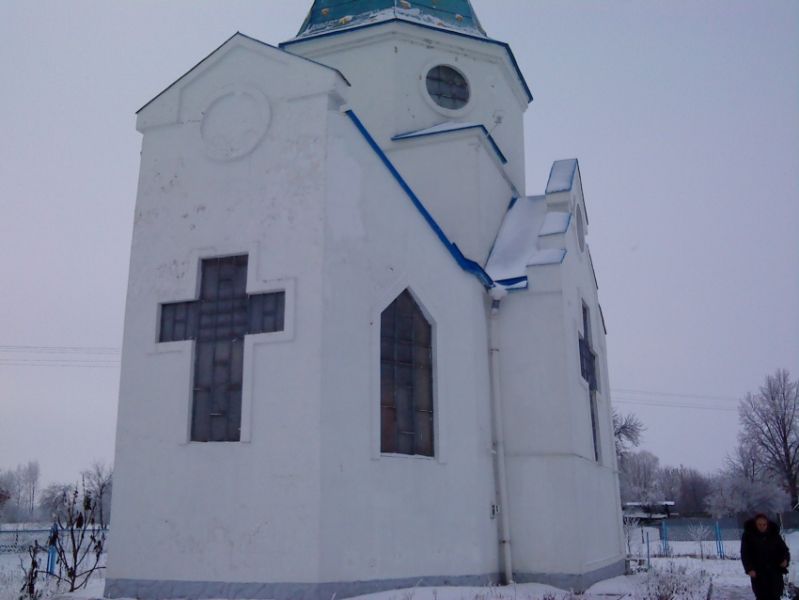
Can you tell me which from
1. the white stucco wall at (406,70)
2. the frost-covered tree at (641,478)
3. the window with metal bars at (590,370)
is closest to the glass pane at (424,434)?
the window with metal bars at (590,370)

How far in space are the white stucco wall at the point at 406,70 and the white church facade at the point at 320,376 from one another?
3.66m

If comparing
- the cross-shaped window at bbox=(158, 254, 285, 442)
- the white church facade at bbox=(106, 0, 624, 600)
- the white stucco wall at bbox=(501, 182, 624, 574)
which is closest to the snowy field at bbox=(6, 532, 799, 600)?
the white church facade at bbox=(106, 0, 624, 600)

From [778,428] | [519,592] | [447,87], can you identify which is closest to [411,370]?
[519,592]

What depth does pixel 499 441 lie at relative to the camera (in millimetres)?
11711

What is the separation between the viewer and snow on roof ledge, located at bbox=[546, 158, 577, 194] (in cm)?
1427

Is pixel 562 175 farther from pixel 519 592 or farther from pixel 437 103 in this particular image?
pixel 519 592

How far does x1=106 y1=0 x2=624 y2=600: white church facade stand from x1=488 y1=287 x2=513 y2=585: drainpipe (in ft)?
0.13

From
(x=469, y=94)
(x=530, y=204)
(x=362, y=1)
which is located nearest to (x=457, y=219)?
(x=530, y=204)

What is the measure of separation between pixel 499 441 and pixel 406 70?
7.86m

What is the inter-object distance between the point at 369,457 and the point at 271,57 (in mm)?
5626

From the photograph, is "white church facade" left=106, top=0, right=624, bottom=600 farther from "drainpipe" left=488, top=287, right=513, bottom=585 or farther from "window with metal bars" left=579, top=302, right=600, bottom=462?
"window with metal bars" left=579, top=302, right=600, bottom=462

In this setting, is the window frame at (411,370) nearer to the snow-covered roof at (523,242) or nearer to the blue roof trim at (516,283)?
the blue roof trim at (516,283)

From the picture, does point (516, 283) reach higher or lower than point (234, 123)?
lower

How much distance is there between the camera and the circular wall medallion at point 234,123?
10320 mm
